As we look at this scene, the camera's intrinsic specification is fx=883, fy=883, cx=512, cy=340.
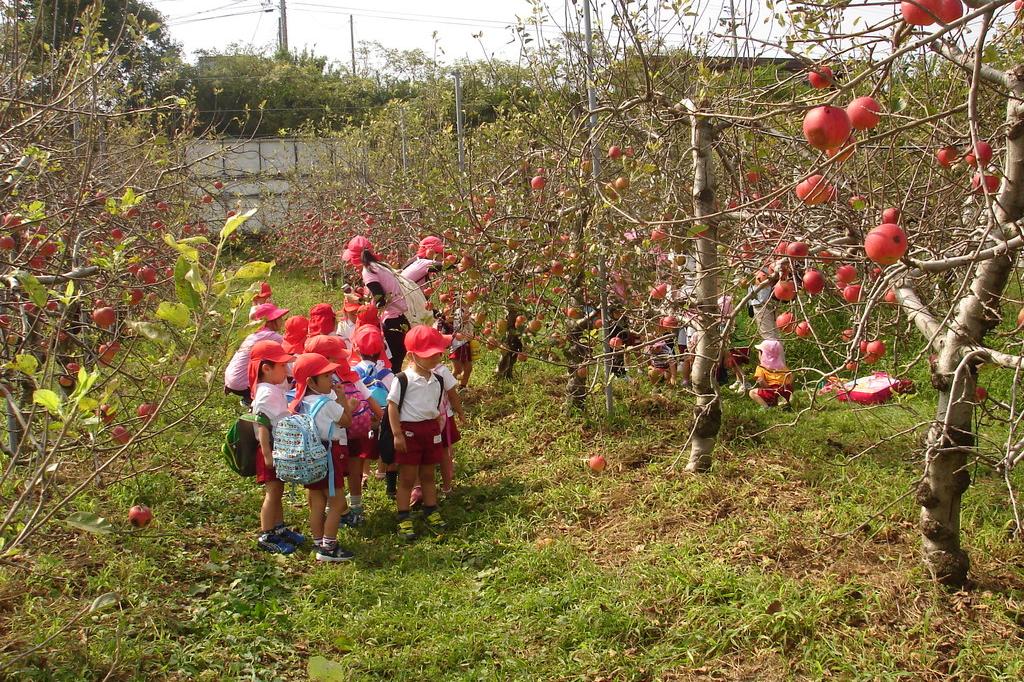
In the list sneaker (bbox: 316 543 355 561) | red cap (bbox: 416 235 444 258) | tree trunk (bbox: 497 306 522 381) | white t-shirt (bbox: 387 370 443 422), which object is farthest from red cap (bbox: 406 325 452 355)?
tree trunk (bbox: 497 306 522 381)

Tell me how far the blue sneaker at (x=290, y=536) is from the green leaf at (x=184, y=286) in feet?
8.98

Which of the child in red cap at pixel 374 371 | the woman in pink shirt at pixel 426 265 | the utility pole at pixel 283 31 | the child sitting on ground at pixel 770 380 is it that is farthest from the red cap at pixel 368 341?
the utility pole at pixel 283 31

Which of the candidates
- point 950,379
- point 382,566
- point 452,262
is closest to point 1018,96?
point 950,379

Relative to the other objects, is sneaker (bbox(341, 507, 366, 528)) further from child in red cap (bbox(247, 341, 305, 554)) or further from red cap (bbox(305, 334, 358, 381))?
red cap (bbox(305, 334, 358, 381))

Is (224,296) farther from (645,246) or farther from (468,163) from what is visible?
(468,163)

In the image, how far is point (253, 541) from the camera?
470 cm

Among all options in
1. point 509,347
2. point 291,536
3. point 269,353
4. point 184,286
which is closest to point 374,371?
point 269,353

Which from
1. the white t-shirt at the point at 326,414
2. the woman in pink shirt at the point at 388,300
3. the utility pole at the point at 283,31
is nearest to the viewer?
the white t-shirt at the point at 326,414

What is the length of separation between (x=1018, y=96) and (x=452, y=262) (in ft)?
12.9

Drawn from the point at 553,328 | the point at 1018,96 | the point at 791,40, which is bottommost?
the point at 553,328

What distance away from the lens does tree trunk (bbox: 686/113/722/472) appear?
4590mm

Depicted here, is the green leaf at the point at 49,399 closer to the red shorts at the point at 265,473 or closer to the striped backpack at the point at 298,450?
the striped backpack at the point at 298,450

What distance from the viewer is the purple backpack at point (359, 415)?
15.8 ft

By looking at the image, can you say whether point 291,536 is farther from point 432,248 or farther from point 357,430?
point 432,248
